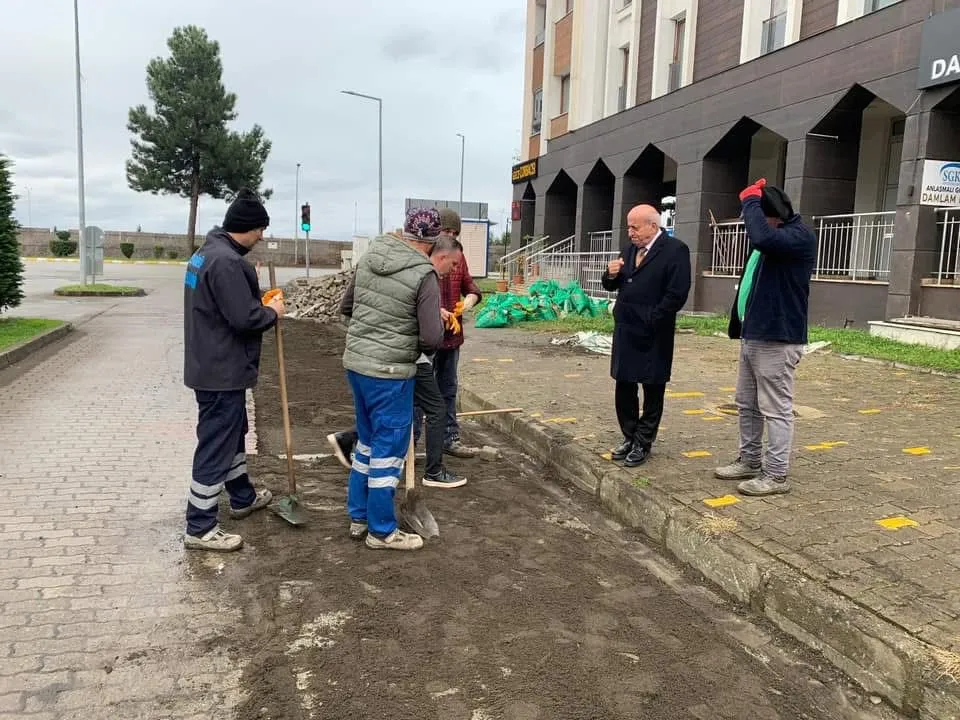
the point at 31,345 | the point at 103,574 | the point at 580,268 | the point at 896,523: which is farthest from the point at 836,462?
the point at 580,268

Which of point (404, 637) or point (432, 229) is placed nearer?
point (404, 637)

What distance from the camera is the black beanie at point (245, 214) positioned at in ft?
13.6

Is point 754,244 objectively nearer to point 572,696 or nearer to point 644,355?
point 644,355

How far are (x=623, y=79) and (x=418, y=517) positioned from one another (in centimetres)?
2032

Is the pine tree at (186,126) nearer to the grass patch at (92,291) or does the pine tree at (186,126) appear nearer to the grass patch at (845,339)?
the grass patch at (92,291)

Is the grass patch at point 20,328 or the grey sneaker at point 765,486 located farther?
the grass patch at point 20,328

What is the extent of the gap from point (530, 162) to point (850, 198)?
14392 mm

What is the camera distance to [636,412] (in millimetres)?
5438

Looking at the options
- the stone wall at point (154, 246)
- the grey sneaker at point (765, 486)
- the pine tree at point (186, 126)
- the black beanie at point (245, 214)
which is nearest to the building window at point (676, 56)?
the grey sneaker at point (765, 486)

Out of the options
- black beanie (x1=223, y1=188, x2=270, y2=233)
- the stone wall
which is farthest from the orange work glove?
the stone wall

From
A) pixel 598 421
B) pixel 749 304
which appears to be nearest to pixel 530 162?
pixel 598 421

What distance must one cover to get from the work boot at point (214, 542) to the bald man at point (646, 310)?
2.64m

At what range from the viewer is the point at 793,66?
14242 millimetres

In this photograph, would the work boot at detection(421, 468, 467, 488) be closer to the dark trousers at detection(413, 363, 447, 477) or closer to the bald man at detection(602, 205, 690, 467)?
the dark trousers at detection(413, 363, 447, 477)
